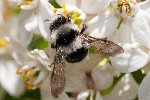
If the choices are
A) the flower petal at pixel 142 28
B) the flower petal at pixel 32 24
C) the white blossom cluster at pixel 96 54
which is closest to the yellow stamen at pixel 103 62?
the white blossom cluster at pixel 96 54

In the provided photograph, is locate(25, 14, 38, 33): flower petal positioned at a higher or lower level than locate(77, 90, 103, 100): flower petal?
higher

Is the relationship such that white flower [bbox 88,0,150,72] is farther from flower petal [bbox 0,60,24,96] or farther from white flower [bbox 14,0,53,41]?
flower petal [bbox 0,60,24,96]

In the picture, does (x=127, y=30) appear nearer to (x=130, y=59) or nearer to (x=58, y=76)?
(x=130, y=59)

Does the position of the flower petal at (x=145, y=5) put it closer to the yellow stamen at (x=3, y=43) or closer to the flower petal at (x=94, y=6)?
the flower petal at (x=94, y=6)

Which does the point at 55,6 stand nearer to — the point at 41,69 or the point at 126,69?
the point at 41,69

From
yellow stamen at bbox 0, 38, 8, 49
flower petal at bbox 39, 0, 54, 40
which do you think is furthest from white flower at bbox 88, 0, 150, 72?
yellow stamen at bbox 0, 38, 8, 49

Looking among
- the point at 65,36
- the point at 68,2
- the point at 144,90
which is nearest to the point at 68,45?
the point at 65,36

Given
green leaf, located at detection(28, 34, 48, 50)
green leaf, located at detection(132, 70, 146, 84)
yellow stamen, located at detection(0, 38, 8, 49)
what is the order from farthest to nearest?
yellow stamen, located at detection(0, 38, 8, 49) → green leaf, located at detection(28, 34, 48, 50) → green leaf, located at detection(132, 70, 146, 84)

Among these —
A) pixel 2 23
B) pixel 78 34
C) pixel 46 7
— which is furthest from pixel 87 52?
pixel 2 23
